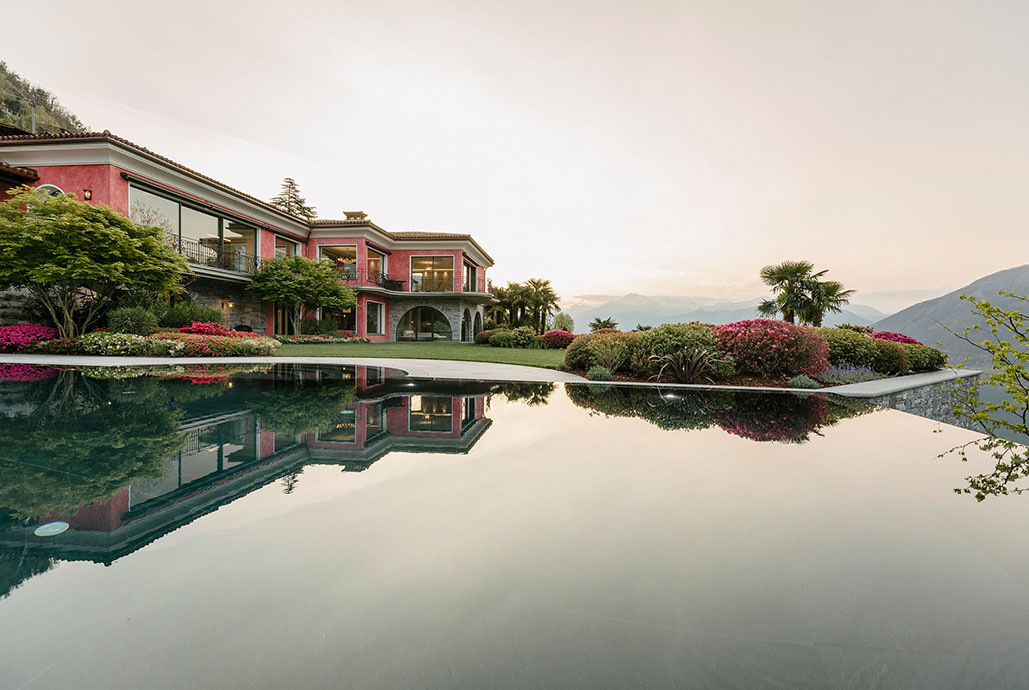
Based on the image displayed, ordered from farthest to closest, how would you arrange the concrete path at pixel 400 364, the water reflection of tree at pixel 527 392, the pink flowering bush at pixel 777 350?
1. the pink flowering bush at pixel 777 350
2. the concrete path at pixel 400 364
3. the water reflection of tree at pixel 527 392

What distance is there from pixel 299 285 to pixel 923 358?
1053 inches

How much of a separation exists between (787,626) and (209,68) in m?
20.6

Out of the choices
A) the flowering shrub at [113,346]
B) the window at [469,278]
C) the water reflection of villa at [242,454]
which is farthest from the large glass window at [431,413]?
the window at [469,278]

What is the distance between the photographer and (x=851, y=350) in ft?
39.9

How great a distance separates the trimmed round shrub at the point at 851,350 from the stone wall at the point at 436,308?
20.6 meters

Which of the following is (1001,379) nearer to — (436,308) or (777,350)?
(777,350)

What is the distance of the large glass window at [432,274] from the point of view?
90.4 feet

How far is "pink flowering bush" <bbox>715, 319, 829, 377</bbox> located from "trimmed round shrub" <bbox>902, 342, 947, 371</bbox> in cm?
658

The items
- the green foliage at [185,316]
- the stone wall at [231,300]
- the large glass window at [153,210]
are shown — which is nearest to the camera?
the green foliage at [185,316]

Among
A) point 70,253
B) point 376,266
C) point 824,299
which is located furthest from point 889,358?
point 376,266

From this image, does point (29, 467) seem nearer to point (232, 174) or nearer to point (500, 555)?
point (500, 555)

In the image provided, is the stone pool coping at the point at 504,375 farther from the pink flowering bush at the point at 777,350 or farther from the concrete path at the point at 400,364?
the pink flowering bush at the point at 777,350

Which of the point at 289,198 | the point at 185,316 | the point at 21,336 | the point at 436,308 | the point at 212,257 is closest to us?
the point at 21,336

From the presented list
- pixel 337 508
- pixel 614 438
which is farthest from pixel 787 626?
pixel 614 438
